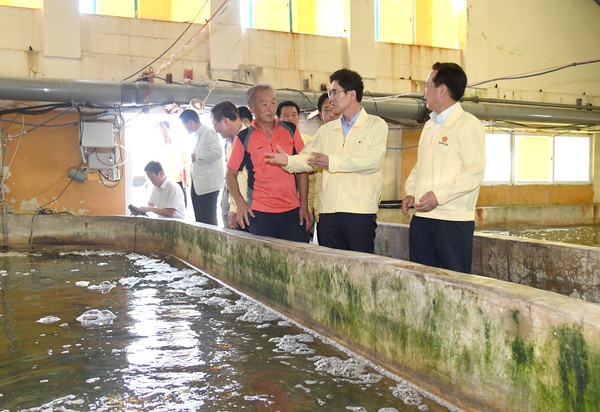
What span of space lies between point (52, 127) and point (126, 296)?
254 inches

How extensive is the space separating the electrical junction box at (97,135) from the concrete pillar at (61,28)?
124 cm

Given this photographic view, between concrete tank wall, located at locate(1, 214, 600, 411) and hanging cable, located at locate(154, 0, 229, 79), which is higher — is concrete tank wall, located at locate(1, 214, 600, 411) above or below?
below

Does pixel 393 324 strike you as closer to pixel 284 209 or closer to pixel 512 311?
pixel 512 311

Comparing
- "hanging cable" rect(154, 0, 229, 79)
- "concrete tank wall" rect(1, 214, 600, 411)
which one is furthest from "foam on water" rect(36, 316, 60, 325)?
"hanging cable" rect(154, 0, 229, 79)

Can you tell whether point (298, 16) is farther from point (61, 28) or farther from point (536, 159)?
point (536, 159)

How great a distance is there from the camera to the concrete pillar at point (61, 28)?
935cm

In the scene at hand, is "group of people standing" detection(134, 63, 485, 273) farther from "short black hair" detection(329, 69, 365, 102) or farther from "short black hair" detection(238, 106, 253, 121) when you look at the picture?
"short black hair" detection(238, 106, 253, 121)

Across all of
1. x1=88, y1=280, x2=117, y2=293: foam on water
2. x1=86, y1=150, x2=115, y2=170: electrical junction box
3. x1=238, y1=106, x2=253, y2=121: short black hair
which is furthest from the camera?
x1=86, y1=150, x2=115, y2=170: electrical junction box

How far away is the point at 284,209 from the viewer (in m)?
4.67

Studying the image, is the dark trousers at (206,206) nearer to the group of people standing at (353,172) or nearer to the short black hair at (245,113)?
the short black hair at (245,113)

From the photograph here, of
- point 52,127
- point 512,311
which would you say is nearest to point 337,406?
point 512,311

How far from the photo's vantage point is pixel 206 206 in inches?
267

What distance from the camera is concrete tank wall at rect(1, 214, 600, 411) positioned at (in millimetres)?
1979

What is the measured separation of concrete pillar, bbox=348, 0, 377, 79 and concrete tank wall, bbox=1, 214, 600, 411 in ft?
25.2
